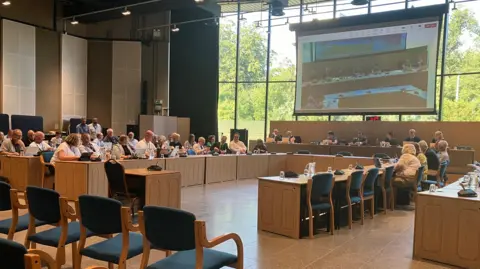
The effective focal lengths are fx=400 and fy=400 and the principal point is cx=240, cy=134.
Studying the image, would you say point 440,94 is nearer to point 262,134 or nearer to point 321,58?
point 321,58

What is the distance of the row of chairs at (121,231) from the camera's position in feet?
8.74

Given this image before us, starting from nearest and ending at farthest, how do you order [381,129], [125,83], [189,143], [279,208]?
[279,208] → [189,143] → [381,129] → [125,83]

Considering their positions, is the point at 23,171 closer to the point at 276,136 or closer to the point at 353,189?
the point at 353,189

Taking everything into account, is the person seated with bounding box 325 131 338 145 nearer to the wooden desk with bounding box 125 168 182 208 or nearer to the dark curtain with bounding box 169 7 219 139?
the dark curtain with bounding box 169 7 219 139

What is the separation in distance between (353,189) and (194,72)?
12.3 m

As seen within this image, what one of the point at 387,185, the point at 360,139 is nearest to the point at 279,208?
the point at 387,185

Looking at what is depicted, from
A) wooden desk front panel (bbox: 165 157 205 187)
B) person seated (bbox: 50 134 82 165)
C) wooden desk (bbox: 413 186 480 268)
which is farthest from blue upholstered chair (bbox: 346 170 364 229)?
person seated (bbox: 50 134 82 165)

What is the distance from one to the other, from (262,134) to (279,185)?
36.8ft

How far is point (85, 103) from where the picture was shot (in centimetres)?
1562

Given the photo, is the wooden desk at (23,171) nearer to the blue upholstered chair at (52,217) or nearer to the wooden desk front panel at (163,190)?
the wooden desk front panel at (163,190)

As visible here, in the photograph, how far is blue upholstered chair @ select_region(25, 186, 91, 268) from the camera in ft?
10.4

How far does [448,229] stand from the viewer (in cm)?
417

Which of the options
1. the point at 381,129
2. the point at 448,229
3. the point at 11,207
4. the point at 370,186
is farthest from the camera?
the point at 381,129

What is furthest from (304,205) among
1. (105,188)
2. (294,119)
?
(294,119)
